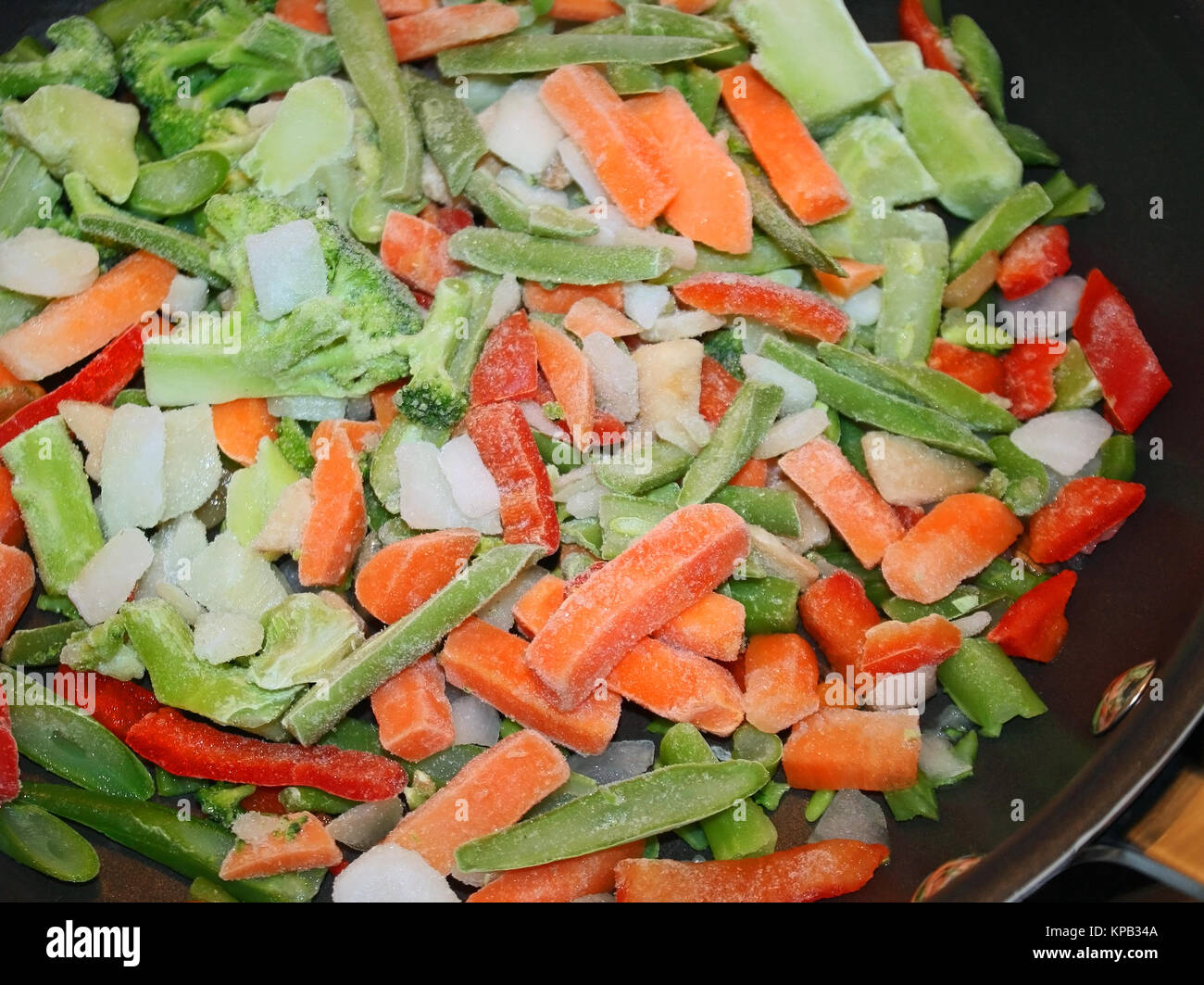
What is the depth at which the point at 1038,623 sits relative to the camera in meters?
3.25

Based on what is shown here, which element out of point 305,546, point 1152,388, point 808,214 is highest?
point 808,214

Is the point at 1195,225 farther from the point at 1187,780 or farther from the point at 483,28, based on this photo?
the point at 483,28

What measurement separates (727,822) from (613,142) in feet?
6.66

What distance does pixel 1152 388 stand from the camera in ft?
10.9

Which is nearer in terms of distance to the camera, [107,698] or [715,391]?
[107,698]

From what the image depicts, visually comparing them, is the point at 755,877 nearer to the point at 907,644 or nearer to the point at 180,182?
the point at 907,644

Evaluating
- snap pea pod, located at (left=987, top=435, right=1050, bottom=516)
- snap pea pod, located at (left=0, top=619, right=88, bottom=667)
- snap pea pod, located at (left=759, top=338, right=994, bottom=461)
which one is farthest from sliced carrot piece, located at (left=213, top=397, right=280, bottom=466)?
snap pea pod, located at (left=987, top=435, right=1050, bottom=516)

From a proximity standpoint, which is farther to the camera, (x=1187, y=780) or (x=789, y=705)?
(x=789, y=705)

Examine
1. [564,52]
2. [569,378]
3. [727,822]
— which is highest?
[564,52]

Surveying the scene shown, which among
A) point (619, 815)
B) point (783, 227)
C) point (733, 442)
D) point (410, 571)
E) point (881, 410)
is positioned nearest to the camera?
point (619, 815)

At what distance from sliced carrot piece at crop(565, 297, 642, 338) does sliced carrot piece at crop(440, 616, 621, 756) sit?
0.95 metres

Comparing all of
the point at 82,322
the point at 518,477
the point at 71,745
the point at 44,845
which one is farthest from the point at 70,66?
the point at 44,845

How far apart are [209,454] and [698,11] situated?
216cm

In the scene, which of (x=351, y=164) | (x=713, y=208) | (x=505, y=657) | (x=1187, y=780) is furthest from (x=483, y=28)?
(x=1187, y=780)
